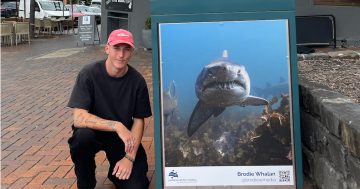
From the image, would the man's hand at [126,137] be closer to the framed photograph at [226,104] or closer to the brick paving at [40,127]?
the framed photograph at [226,104]

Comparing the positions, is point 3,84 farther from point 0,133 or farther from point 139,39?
point 139,39

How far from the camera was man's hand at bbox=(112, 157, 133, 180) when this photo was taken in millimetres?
3244

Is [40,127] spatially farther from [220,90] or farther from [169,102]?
[220,90]

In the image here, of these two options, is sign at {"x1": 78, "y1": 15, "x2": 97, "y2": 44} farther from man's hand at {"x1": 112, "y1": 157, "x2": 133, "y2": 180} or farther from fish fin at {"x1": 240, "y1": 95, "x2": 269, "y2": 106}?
fish fin at {"x1": 240, "y1": 95, "x2": 269, "y2": 106}

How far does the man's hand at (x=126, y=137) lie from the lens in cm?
317

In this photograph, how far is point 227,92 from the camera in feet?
10.1

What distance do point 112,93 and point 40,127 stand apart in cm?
251

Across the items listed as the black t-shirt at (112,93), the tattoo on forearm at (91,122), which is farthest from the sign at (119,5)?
the tattoo on forearm at (91,122)

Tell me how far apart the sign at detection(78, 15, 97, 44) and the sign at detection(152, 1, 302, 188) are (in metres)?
12.0

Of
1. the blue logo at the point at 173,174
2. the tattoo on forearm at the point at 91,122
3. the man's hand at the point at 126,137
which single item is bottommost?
the blue logo at the point at 173,174

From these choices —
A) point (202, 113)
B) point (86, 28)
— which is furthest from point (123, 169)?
point (86, 28)

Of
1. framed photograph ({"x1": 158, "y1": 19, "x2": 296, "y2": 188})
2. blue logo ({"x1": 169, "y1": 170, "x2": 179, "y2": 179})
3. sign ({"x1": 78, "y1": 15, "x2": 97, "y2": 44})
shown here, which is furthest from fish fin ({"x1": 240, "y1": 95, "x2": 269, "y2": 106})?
sign ({"x1": 78, "y1": 15, "x2": 97, "y2": 44})

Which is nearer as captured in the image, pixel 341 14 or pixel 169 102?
pixel 169 102

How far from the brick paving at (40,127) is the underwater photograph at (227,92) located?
0.94 meters
